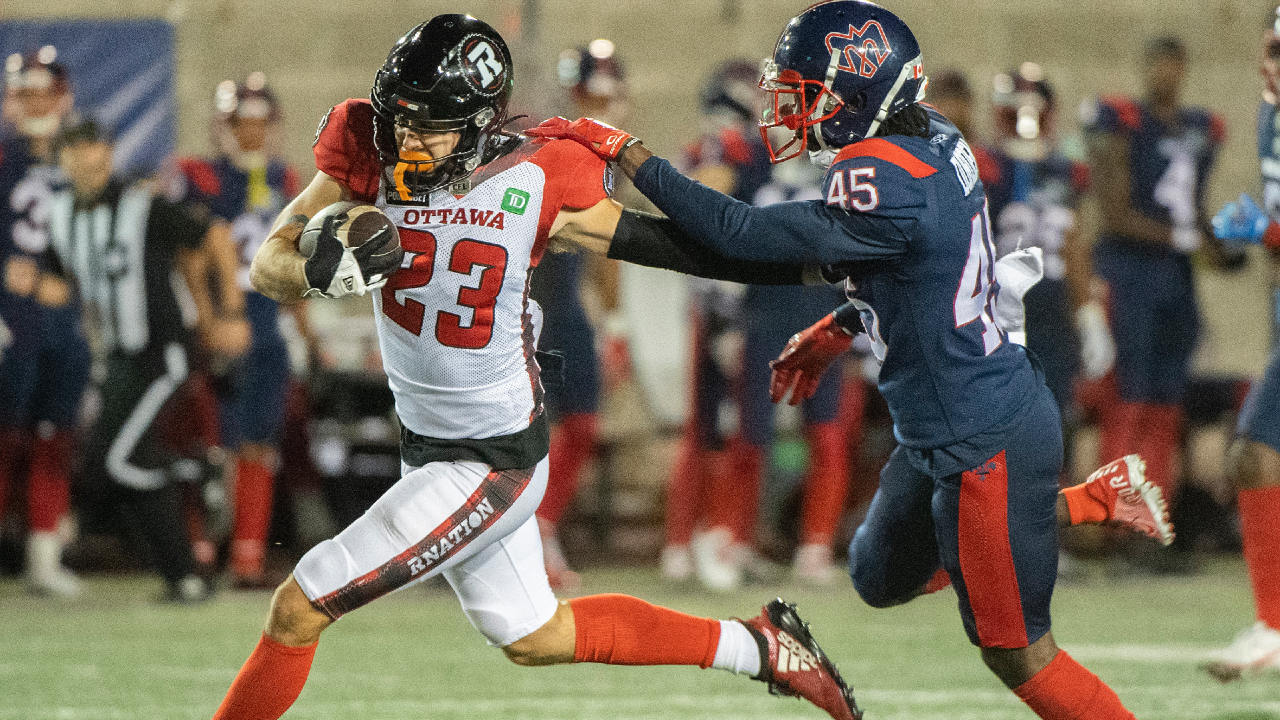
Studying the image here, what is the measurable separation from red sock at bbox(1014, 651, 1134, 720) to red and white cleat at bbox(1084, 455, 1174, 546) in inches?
15.7

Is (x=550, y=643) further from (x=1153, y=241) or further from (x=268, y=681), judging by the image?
(x=1153, y=241)

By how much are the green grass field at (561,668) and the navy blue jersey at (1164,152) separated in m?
1.72

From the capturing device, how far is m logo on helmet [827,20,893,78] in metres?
2.96

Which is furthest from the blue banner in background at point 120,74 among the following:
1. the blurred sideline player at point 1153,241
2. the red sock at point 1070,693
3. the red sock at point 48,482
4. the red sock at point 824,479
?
the red sock at point 1070,693

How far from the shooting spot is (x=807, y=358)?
3430mm

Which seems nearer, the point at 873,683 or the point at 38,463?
the point at 873,683

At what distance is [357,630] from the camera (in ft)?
17.4

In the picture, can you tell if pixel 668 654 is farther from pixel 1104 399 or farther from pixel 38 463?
pixel 1104 399

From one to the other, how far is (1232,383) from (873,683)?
12.9 feet

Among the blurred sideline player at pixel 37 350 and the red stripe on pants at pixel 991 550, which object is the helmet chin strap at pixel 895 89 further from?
the blurred sideline player at pixel 37 350

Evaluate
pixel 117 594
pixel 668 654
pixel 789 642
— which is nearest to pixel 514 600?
pixel 668 654

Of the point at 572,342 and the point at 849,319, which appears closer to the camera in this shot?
the point at 849,319

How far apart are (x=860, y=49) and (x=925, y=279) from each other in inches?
19.0

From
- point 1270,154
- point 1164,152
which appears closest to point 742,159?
point 1164,152
